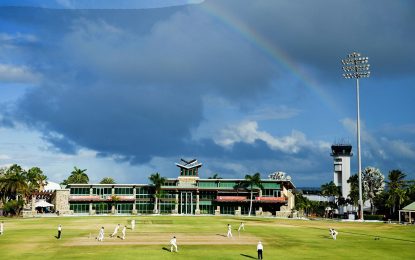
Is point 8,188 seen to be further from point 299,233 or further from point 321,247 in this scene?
point 321,247

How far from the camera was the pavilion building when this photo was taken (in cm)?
14812

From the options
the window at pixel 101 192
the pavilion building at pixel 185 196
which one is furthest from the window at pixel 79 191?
the window at pixel 101 192

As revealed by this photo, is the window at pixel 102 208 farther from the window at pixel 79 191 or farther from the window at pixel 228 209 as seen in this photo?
the window at pixel 228 209

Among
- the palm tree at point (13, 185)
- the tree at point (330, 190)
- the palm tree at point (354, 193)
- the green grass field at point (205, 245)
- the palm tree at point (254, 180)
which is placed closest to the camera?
the green grass field at point (205, 245)

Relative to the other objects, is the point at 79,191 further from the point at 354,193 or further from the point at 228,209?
the point at 354,193

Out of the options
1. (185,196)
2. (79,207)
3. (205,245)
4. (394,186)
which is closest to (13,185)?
(79,207)

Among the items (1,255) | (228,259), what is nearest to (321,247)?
(228,259)

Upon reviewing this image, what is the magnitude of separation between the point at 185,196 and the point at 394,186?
62597mm

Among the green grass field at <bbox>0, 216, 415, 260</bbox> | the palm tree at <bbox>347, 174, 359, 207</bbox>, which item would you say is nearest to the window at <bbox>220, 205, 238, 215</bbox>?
the palm tree at <bbox>347, 174, 359, 207</bbox>

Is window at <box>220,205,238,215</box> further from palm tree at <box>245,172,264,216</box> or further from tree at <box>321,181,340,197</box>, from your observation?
tree at <box>321,181,340,197</box>

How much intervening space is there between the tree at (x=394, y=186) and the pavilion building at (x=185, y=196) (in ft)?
97.0

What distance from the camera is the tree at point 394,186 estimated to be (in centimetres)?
13188

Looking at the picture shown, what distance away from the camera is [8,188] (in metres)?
124

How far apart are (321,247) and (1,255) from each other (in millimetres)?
36647
